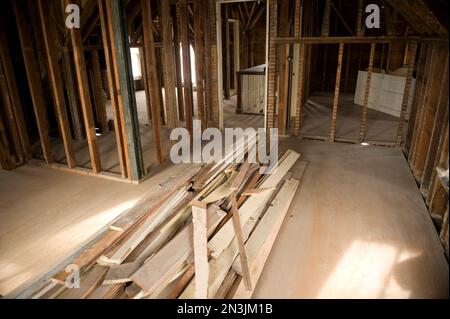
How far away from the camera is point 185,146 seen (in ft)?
17.5

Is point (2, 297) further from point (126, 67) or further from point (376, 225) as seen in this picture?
→ point (376, 225)

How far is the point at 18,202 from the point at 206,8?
→ 418 cm

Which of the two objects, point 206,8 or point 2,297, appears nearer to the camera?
point 2,297

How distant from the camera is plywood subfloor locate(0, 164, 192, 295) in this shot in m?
2.65

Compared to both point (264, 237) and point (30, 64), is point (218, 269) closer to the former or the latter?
point (264, 237)

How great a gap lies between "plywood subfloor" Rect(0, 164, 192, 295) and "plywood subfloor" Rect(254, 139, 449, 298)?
182 cm

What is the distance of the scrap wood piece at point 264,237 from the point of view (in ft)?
7.85

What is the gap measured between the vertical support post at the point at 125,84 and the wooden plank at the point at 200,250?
1.50 m

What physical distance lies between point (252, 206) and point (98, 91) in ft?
14.5

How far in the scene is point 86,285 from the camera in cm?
221

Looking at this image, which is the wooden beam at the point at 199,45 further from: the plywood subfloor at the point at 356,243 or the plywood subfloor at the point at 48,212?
the plywood subfloor at the point at 356,243

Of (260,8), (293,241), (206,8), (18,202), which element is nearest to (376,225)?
(293,241)

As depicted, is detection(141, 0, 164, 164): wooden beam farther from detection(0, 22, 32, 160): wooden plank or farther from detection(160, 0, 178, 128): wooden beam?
detection(0, 22, 32, 160): wooden plank

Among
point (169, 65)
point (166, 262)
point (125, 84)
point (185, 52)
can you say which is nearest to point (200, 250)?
point (166, 262)
